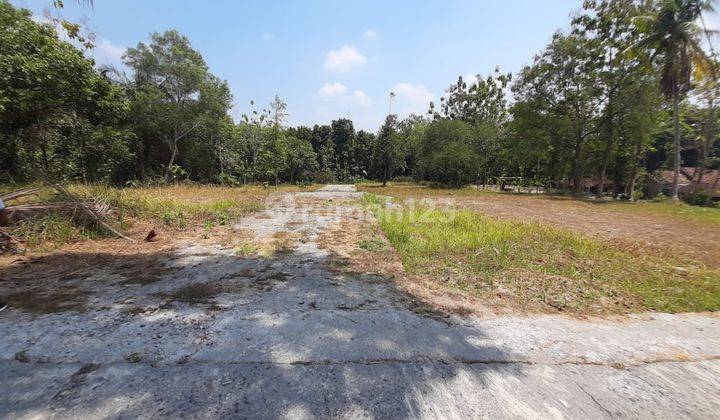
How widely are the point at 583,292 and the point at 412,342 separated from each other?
2.70 meters

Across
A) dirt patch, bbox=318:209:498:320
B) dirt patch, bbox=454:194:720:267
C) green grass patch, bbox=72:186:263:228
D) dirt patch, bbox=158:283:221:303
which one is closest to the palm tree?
dirt patch, bbox=454:194:720:267

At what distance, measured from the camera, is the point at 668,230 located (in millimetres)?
8844

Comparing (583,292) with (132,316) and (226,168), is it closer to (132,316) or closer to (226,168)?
(132,316)

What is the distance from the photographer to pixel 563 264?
511 centimetres

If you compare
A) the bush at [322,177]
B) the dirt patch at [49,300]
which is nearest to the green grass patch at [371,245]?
the dirt patch at [49,300]

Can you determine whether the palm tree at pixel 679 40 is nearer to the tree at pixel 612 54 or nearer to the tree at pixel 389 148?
the tree at pixel 612 54

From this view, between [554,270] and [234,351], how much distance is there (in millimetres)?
4436

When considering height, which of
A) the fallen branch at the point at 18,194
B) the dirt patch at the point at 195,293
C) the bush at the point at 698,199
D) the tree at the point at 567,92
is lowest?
the bush at the point at 698,199

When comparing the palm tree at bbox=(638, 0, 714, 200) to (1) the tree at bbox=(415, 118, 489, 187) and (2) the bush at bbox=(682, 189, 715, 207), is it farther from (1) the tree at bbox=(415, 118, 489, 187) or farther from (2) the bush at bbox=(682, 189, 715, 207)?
(1) the tree at bbox=(415, 118, 489, 187)

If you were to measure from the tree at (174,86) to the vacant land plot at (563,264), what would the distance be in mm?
15275

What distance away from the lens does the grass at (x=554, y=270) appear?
3.93 meters

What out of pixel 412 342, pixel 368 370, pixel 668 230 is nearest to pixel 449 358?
pixel 412 342

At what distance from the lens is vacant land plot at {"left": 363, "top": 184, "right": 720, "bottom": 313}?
396 centimetres

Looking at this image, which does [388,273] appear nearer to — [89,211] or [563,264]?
[563,264]
